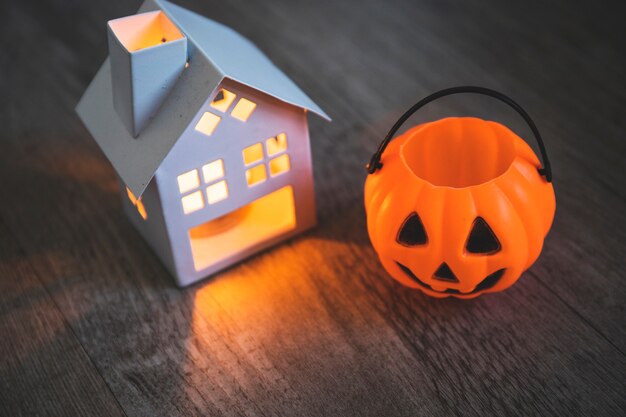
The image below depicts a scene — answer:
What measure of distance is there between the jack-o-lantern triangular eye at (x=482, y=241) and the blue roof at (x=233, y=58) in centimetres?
28

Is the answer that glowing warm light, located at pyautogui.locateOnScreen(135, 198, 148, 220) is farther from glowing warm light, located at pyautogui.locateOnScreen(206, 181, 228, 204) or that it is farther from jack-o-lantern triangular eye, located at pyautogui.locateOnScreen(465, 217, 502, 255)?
jack-o-lantern triangular eye, located at pyautogui.locateOnScreen(465, 217, 502, 255)

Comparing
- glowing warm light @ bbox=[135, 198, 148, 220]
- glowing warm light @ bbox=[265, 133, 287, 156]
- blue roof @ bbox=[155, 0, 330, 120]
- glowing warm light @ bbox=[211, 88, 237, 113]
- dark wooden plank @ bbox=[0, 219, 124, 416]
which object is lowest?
dark wooden plank @ bbox=[0, 219, 124, 416]

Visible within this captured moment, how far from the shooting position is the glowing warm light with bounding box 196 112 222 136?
3.76 ft

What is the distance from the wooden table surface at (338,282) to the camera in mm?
1124

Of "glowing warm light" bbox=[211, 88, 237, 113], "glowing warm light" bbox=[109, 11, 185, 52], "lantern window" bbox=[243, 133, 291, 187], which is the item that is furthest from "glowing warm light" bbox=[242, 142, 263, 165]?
"glowing warm light" bbox=[109, 11, 185, 52]

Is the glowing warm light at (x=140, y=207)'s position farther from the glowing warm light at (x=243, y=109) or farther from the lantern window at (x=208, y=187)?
the glowing warm light at (x=243, y=109)

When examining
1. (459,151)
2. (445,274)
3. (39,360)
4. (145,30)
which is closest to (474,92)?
(459,151)

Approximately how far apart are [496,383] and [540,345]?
10 cm

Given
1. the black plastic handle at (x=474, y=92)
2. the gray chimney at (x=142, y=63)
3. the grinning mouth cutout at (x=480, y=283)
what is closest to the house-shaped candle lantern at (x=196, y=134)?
the gray chimney at (x=142, y=63)

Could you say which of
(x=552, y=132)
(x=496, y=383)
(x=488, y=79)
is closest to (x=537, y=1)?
(x=488, y=79)

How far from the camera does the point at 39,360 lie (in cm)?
118

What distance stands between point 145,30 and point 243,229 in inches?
14.7

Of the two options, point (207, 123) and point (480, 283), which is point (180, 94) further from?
point (480, 283)

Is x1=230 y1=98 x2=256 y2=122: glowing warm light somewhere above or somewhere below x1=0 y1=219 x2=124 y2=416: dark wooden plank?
above
